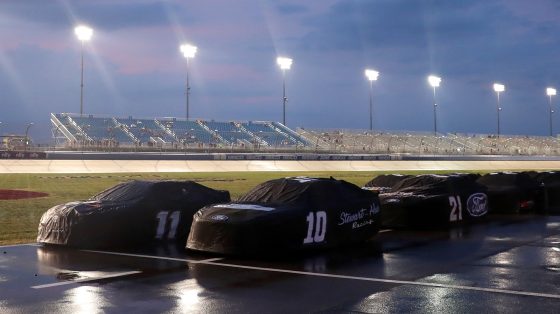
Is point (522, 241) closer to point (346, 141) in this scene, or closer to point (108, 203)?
point (108, 203)

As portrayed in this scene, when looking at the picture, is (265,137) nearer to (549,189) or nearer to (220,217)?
(549,189)

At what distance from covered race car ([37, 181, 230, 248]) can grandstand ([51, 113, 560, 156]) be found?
139 feet

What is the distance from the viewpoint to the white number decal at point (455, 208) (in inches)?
600

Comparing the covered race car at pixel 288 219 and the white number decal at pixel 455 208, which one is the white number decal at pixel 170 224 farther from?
the white number decal at pixel 455 208

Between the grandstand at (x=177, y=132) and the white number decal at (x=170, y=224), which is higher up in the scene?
the grandstand at (x=177, y=132)

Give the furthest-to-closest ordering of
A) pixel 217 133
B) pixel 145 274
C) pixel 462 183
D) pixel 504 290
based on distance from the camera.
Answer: pixel 217 133 → pixel 462 183 → pixel 145 274 → pixel 504 290

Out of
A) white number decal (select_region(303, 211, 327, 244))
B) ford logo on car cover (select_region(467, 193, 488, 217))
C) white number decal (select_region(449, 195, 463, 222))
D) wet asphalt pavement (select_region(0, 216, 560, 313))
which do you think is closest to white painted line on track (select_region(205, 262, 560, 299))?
wet asphalt pavement (select_region(0, 216, 560, 313))

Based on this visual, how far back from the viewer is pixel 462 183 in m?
15.9

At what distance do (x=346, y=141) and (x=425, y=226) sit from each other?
2270 inches

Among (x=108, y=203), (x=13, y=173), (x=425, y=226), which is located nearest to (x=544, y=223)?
(x=425, y=226)

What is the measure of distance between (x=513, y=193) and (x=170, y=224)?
1011 centimetres

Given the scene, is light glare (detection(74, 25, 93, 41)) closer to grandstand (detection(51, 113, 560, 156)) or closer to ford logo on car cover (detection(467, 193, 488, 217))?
grandstand (detection(51, 113, 560, 156))

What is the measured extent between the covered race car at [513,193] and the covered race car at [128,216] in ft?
28.5

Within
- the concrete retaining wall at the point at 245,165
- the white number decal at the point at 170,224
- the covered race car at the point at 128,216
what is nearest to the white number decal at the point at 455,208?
the covered race car at the point at 128,216
